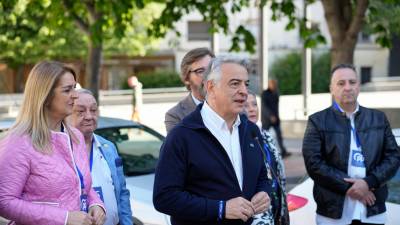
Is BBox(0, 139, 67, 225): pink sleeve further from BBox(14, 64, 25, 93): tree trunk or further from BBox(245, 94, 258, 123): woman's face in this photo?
BBox(14, 64, 25, 93): tree trunk

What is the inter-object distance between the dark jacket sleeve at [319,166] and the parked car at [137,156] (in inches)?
64.6

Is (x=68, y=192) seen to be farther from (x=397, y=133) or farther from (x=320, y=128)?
(x=397, y=133)

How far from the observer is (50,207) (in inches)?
134

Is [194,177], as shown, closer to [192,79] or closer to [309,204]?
[192,79]

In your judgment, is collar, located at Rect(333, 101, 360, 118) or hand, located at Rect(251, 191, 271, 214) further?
collar, located at Rect(333, 101, 360, 118)

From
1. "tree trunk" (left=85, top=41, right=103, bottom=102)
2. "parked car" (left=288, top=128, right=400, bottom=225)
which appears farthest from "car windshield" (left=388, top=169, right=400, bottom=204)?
"tree trunk" (left=85, top=41, right=103, bottom=102)

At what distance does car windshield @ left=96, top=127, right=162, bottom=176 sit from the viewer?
23.9 feet

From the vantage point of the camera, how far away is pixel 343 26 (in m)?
10.7

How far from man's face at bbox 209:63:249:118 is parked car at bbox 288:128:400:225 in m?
1.97

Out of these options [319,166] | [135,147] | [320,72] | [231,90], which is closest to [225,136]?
[231,90]

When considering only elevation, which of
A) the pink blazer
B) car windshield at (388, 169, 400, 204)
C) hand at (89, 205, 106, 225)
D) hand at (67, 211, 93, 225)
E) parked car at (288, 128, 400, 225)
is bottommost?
parked car at (288, 128, 400, 225)

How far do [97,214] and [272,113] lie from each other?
495 inches

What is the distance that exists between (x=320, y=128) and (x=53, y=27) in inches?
365

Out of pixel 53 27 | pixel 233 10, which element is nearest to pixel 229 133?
pixel 233 10
